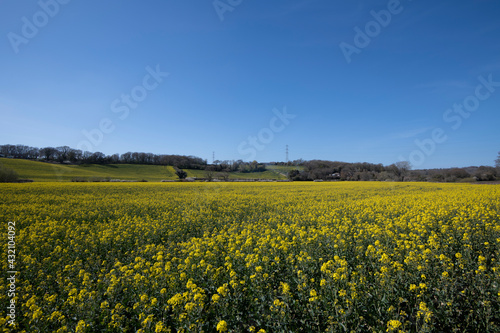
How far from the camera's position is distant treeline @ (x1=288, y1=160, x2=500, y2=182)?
5222 cm

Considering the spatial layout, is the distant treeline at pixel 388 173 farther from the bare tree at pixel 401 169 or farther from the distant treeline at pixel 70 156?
the distant treeline at pixel 70 156

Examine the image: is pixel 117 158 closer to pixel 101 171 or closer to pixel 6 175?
pixel 101 171

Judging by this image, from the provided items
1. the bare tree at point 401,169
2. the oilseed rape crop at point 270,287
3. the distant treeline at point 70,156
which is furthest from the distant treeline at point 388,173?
the oilseed rape crop at point 270,287

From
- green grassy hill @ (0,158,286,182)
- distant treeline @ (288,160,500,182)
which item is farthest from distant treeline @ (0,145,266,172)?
distant treeline @ (288,160,500,182)

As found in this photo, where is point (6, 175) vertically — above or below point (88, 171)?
below

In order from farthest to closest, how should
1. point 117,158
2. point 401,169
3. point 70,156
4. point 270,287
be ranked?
point 117,158
point 70,156
point 401,169
point 270,287

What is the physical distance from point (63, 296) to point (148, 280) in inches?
81.8

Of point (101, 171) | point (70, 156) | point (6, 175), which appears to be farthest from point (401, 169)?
point (70, 156)

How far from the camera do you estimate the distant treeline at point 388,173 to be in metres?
52.2

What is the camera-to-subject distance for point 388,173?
217 feet

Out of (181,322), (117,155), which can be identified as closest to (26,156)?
(117,155)

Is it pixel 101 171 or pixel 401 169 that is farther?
pixel 101 171

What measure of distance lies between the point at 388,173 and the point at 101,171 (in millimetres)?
95115

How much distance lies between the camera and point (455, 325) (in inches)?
153
